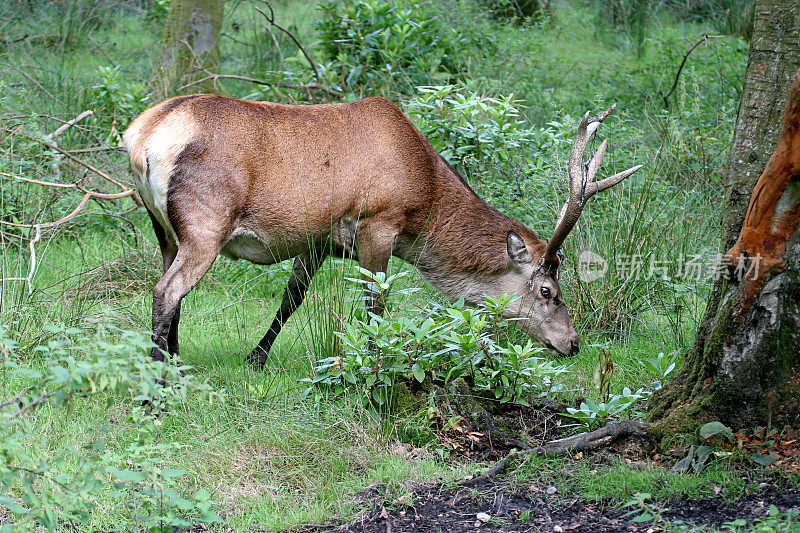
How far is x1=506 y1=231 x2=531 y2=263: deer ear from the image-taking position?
Answer: 564cm

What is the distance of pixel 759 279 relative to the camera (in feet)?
11.5

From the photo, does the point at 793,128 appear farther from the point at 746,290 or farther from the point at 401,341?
the point at 401,341

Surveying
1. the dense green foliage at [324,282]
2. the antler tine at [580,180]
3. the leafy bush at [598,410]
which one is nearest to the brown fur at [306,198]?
the dense green foliage at [324,282]

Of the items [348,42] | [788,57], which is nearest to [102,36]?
[348,42]

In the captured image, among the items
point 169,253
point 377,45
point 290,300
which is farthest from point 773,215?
point 377,45

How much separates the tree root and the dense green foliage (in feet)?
0.52

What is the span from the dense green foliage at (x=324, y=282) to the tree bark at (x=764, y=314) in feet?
1.57

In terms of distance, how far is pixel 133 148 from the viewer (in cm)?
486

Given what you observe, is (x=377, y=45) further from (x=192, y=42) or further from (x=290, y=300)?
(x=290, y=300)

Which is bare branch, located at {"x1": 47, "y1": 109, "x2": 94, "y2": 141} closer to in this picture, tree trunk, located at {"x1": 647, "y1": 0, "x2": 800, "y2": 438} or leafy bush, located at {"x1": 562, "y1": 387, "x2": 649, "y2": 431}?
leafy bush, located at {"x1": 562, "y1": 387, "x2": 649, "y2": 431}

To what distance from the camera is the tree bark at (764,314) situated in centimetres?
343

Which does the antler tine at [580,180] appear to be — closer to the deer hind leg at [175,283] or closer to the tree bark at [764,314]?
the tree bark at [764,314]

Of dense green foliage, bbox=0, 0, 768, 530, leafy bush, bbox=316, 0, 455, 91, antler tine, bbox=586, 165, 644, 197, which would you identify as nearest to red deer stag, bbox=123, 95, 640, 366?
antler tine, bbox=586, 165, 644, 197

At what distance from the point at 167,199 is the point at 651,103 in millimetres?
5971
